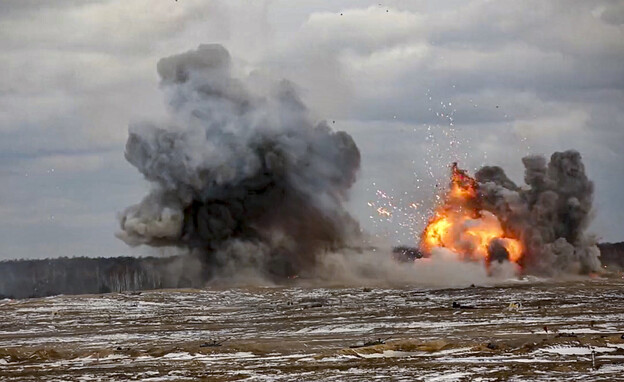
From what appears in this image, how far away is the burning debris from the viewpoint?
548 feet

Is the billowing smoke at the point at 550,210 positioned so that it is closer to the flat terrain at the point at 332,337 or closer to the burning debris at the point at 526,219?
the burning debris at the point at 526,219

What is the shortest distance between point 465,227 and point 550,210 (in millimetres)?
14141

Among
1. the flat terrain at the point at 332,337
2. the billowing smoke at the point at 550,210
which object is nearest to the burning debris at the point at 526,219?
the billowing smoke at the point at 550,210

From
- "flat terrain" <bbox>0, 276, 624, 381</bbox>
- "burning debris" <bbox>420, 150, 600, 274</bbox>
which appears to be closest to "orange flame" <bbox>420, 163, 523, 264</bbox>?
"burning debris" <bbox>420, 150, 600, 274</bbox>

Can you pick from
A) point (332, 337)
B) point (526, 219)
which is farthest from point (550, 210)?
point (332, 337)

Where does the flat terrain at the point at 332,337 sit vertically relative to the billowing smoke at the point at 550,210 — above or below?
below

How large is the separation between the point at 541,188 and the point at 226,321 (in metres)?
83.4

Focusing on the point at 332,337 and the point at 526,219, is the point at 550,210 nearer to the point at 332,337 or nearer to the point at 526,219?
the point at 526,219

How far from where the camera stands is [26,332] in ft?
321

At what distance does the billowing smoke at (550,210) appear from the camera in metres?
167

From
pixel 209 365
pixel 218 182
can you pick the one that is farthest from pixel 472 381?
pixel 218 182

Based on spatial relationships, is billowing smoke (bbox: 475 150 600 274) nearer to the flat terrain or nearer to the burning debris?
the burning debris

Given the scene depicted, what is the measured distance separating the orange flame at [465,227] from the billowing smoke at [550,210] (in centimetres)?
152

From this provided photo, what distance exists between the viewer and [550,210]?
16938cm
